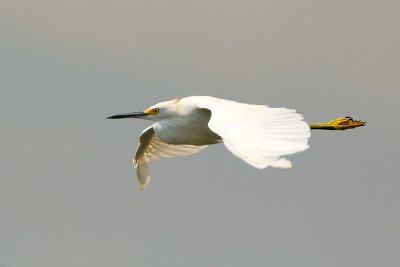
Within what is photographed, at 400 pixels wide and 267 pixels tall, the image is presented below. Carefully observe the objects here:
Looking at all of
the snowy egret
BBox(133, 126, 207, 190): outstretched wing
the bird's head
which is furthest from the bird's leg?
the bird's head

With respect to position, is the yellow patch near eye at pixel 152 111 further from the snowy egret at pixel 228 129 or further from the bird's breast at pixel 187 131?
the bird's breast at pixel 187 131

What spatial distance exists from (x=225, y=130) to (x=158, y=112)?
4991mm

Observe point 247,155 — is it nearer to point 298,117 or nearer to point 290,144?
point 290,144

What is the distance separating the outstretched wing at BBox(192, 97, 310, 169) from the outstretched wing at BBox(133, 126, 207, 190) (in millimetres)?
4987

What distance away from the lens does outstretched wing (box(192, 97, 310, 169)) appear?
15.8 metres

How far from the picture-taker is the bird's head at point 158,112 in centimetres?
2245

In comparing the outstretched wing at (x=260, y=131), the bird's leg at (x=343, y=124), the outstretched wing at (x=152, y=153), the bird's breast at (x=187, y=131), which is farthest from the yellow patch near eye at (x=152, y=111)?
the bird's leg at (x=343, y=124)

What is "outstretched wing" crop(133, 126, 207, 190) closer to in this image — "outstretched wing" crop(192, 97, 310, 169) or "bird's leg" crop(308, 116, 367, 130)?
"bird's leg" crop(308, 116, 367, 130)

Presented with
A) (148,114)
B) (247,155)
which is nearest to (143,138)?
(148,114)

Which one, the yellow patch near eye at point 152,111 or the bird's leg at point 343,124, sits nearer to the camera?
the yellow patch near eye at point 152,111

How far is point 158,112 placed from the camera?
896 inches

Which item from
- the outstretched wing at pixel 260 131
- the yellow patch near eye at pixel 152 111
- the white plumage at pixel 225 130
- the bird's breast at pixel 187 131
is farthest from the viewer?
the yellow patch near eye at pixel 152 111

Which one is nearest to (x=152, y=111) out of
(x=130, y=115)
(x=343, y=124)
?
(x=130, y=115)

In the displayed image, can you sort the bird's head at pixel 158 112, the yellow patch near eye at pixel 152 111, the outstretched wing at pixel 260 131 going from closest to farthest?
the outstretched wing at pixel 260 131 < the bird's head at pixel 158 112 < the yellow patch near eye at pixel 152 111
